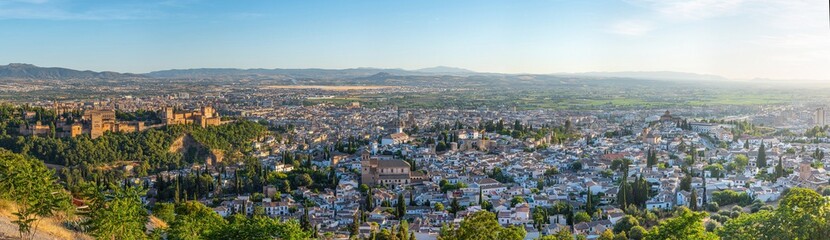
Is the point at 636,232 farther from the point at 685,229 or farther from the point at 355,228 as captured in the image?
the point at 685,229

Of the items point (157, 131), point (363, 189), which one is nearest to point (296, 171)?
point (363, 189)

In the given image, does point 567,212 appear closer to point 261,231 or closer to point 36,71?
point 261,231

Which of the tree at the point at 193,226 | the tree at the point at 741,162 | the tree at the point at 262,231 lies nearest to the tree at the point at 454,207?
the tree at the point at 193,226

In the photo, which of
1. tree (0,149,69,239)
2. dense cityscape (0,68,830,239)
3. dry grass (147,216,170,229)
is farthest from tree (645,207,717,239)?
dry grass (147,216,170,229)

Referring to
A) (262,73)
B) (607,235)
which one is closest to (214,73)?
(262,73)

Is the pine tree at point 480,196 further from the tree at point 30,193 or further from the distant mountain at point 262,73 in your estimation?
the distant mountain at point 262,73

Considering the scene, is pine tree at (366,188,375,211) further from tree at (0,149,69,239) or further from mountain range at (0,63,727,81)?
mountain range at (0,63,727,81)

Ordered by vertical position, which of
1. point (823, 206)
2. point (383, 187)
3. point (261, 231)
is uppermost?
point (823, 206)
